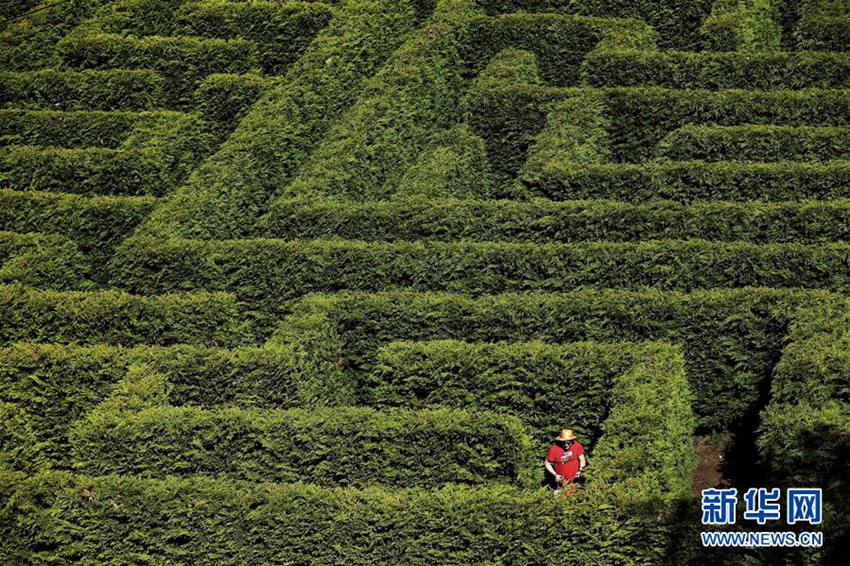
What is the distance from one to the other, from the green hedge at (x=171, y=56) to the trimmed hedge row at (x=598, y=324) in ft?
34.2

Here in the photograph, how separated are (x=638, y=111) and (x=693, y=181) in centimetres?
386

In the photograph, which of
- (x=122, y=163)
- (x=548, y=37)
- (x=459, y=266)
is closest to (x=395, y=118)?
(x=548, y=37)

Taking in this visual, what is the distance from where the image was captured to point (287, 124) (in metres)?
29.0

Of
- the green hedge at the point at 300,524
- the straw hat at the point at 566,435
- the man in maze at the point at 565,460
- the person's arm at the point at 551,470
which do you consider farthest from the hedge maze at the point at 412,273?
the straw hat at the point at 566,435

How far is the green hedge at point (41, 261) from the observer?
25.4 metres

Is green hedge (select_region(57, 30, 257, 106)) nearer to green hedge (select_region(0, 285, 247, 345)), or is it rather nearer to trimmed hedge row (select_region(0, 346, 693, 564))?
green hedge (select_region(0, 285, 247, 345))

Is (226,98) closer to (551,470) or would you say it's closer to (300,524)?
(551,470)

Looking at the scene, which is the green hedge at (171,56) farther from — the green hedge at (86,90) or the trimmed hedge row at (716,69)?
the trimmed hedge row at (716,69)

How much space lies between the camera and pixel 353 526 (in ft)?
56.3

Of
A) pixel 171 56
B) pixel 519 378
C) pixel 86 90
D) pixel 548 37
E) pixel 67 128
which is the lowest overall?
pixel 519 378

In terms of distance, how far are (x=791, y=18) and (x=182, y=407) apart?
1921 cm

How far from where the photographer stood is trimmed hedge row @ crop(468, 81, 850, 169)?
26.8m

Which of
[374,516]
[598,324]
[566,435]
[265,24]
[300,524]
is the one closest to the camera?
[374,516]

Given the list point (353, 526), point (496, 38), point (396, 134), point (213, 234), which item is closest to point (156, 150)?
point (213, 234)
